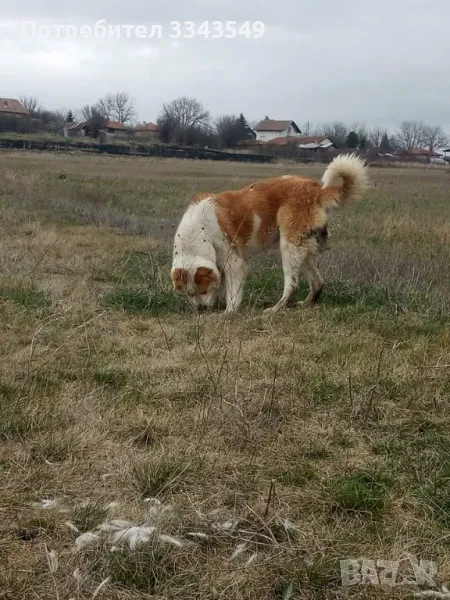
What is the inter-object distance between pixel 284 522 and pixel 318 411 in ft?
4.22

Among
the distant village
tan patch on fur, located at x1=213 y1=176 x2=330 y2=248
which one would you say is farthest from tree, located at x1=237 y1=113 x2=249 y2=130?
tan patch on fur, located at x1=213 y1=176 x2=330 y2=248

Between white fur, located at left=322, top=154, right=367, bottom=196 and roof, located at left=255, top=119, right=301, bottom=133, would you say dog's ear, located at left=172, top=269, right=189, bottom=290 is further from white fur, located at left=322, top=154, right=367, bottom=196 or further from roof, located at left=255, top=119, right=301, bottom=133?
roof, located at left=255, top=119, right=301, bottom=133

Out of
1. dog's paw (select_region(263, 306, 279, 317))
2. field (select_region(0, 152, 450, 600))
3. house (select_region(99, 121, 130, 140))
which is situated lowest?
field (select_region(0, 152, 450, 600))

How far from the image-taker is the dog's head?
641 centimetres

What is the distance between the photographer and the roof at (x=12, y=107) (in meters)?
84.7

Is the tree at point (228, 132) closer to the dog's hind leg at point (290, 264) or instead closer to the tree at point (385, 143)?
the tree at point (385, 143)

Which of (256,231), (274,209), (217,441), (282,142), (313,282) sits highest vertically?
(282,142)

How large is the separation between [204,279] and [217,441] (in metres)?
3.14

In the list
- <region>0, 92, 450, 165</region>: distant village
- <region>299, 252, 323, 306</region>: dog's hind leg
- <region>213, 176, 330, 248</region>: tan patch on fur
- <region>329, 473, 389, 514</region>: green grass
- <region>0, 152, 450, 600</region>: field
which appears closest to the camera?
<region>0, 152, 450, 600</region>: field

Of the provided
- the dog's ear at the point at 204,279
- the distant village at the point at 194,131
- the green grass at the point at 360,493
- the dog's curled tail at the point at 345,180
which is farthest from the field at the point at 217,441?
the distant village at the point at 194,131

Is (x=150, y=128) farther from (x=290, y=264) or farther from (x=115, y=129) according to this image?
(x=290, y=264)

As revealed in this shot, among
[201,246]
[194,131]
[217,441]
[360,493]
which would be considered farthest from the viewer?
[194,131]

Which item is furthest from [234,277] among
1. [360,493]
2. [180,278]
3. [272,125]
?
[272,125]

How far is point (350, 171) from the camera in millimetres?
6395
